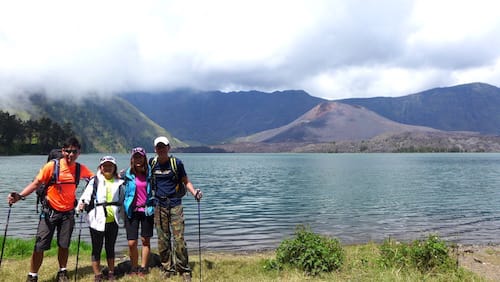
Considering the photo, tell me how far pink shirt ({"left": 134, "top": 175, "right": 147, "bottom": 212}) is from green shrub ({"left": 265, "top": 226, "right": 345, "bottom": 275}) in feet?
13.8

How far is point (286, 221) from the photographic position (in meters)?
30.0

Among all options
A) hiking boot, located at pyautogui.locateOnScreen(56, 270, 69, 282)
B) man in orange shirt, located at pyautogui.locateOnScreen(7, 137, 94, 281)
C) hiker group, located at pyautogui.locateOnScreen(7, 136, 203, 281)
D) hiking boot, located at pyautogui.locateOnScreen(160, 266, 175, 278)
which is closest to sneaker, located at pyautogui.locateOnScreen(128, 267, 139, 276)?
hiker group, located at pyautogui.locateOnScreen(7, 136, 203, 281)

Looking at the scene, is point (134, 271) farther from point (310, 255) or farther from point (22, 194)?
point (310, 255)

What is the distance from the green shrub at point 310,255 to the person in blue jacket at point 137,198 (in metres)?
3.95

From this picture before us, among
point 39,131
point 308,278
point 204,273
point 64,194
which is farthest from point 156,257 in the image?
point 39,131

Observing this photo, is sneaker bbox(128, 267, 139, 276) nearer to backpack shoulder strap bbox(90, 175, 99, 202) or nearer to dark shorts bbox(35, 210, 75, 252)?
dark shorts bbox(35, 210, 75, 252)

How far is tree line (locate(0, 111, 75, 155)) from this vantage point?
164 metres

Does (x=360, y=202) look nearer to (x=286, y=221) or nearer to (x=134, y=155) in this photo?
(x=286, y=221)

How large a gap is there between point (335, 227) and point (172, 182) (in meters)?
19.5

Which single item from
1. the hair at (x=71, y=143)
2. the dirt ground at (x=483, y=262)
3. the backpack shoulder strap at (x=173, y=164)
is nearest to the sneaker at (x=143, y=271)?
the backpack shoulder strap at (x=173, y=164)

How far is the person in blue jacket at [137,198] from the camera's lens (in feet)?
34.8

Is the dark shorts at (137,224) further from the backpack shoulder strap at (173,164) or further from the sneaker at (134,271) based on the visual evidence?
the backpack shoulder strap at (173,164)

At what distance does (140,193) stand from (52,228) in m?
2.28

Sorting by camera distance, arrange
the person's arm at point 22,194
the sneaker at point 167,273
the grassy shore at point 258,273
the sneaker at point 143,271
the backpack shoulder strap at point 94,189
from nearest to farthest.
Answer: the person's arm at point 22,194
the backpack shoulder strap at point 94,189
the grassy shore at point 258,273
the sneaker at point 167,273
the sneaker at point 143,271
